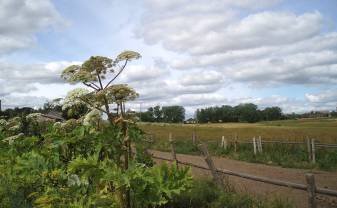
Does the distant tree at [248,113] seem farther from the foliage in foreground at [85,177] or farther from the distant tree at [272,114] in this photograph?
the foliage in foreground at [85,177]

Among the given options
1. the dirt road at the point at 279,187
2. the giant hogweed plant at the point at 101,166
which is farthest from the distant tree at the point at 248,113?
the giant hogweed plant at the point at 101,166

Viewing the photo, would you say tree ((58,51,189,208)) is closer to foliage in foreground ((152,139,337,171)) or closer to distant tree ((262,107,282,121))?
foliage in foreground ((152,139,337,171))

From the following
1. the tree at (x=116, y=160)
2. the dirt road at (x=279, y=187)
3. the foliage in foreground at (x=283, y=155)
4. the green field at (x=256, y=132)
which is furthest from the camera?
the green field at (x=256, y=132)

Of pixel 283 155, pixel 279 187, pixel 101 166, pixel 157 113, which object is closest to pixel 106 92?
pixel 101 166

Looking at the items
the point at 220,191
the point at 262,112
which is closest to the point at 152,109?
the point at 262,112

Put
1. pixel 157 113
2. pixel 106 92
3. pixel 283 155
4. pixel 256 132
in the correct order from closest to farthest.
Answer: pixel 106 92 → pixel 283 155 → pixel 256 132 → pixel 157 113

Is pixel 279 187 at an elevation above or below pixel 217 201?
below

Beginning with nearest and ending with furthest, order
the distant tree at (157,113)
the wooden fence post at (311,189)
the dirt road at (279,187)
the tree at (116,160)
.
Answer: the tree at (116,160), the wooden fence post at (311,189), the dirt road at (279,187), the distant tree at (157,113)

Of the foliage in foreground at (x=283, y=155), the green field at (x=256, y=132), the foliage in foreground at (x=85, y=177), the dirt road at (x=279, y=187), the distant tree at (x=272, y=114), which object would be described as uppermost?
the distant tree at (x=272, y=114)

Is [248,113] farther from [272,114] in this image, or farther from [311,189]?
[311,189]

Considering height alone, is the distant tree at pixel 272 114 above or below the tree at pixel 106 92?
above

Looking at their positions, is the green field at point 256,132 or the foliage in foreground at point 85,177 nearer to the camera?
the foliage in foreground at point 85,177

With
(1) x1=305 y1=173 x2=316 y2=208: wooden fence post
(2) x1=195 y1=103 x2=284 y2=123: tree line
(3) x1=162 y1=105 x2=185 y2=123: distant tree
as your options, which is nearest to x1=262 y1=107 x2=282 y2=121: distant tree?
(2) x1=195 y1=103 x2=284 y2=123: tree line

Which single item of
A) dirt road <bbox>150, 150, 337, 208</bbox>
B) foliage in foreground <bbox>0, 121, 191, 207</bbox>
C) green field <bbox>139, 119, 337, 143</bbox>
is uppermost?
green field <bbox>139, 119, 337, 143</bbox>
